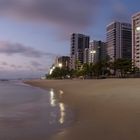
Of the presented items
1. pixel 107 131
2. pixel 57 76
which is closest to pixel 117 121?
pixel 107 131

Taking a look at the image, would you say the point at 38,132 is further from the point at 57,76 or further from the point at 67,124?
the point at 57,76

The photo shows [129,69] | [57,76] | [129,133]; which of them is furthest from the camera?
[57,76]

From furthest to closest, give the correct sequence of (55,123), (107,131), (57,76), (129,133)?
(57,76) → (55,123) → (107,131) → (129,133)

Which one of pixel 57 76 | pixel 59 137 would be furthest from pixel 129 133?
pixel 57 76

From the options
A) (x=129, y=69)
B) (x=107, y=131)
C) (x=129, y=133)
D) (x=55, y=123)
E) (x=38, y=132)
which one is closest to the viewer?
(x=129, y=133)

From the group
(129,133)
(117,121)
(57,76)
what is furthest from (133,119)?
(57,76)

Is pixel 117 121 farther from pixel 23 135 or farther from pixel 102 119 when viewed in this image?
pixel 23 135

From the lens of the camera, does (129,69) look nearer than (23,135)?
No

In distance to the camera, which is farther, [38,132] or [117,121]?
[117,121]

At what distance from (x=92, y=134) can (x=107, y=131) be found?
0.55 metres

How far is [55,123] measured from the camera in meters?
10.6

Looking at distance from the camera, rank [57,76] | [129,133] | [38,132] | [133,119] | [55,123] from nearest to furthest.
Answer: [129,133] → [38,132] → [133,119] → [55,123] → [57,76]

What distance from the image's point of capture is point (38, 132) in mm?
8984

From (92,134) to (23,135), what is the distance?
205cm
